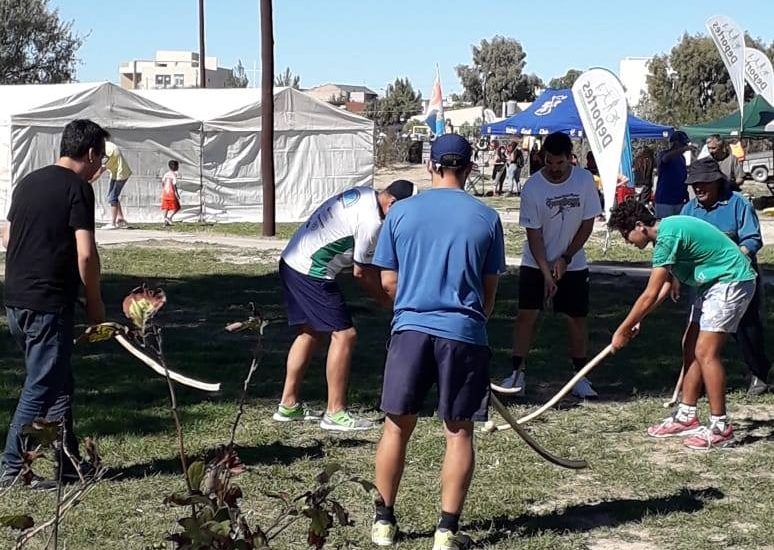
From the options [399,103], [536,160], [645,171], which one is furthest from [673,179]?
[399,103]

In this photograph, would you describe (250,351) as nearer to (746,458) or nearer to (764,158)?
(746,458)

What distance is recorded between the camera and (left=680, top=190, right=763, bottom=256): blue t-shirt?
708 centimetres

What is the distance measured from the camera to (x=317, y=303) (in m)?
6.68

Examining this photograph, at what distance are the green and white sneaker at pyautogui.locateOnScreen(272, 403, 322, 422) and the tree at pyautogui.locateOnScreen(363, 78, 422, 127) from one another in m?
70.1

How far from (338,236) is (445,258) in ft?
6.60

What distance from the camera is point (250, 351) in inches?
369

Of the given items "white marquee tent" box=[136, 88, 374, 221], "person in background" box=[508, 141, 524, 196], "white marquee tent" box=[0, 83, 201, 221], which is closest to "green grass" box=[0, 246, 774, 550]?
"white marquee tent" box=[0, 83, 201, 221]

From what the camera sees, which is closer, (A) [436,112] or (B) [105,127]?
(B) [105,127]

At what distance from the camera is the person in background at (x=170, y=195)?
22094mm

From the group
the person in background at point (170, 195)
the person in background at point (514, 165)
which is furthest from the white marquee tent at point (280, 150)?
the person in background at point (514, 165)

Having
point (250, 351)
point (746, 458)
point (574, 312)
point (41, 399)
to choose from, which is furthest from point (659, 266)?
point (250, 351)

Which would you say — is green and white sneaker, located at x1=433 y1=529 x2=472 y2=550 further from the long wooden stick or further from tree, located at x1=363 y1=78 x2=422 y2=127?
tree, located at x1=363 y1=78 x2=422 y2=127

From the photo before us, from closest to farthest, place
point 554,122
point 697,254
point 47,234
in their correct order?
point 47,234, point 697,254, point 554,122

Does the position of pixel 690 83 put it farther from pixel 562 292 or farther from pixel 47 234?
pixel 47 234
